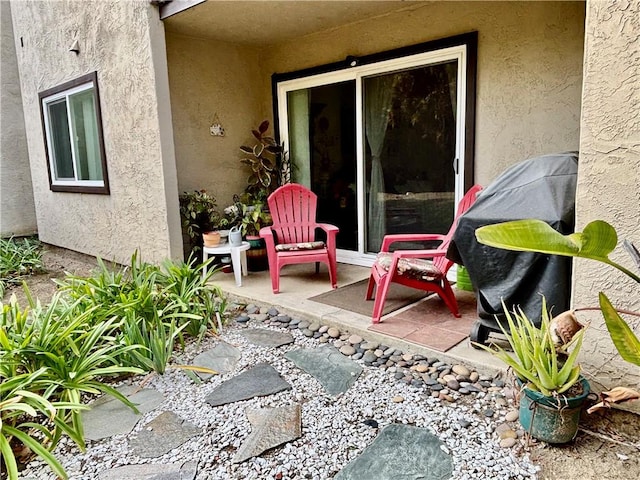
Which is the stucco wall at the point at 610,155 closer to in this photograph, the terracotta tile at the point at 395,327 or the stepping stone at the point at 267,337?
the terracotta tile at the point at 395,327

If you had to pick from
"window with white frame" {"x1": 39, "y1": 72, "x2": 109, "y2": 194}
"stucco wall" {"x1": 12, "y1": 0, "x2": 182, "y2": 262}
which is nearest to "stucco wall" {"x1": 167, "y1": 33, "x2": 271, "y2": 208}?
"stucco wall" {"x1": 12, "y1": 0, "x2": 182, "y2": 262}

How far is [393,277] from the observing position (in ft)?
10.5

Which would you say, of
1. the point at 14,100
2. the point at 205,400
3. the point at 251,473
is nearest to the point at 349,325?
the point at 205,400

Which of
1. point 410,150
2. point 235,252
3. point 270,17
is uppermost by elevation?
point 270,17

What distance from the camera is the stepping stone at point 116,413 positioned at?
2.23 meters

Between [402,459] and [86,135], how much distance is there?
5784 millimetres

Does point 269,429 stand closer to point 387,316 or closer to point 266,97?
point 387,316

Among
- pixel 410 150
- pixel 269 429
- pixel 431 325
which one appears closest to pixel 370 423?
pixel 269 429

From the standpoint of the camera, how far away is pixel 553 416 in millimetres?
1888

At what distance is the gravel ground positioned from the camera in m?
1.89

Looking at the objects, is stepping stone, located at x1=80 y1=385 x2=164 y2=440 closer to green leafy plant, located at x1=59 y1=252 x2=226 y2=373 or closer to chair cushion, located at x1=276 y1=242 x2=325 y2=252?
green leafy plant, located at x1=59 y1=252 x2=226 y2=373

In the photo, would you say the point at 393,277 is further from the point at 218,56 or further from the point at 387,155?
the point at 218,56

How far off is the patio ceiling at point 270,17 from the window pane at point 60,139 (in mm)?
A: 2616

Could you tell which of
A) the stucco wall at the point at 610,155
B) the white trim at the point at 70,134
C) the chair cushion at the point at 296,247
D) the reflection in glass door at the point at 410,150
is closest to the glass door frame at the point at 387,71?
the reflection in glass door at the point at 410,150
